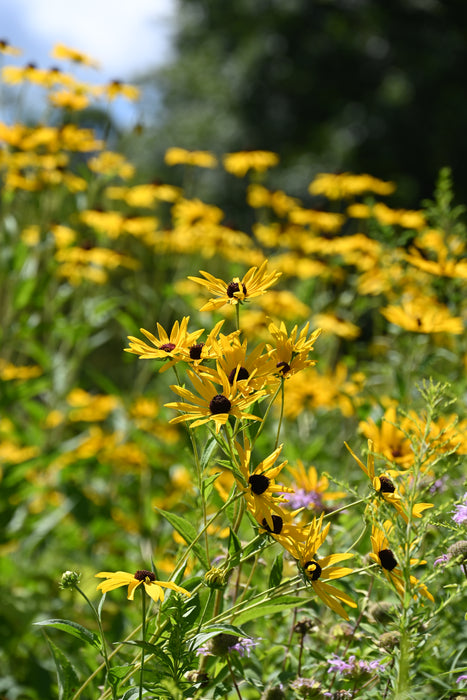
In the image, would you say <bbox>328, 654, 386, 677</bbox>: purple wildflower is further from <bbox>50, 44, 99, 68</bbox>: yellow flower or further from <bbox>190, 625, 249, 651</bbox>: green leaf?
<bbox>50, 44, 99, 68</bbox>: yellow flower

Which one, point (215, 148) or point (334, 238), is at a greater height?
point (215, 148)

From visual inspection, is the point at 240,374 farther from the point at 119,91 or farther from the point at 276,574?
the point at 119,91

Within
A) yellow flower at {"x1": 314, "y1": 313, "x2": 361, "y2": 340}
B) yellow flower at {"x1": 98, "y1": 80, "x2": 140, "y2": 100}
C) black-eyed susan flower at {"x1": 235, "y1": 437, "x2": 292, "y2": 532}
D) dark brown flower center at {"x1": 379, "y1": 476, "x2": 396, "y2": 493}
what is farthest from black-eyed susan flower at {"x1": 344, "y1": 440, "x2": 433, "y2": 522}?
yellow flower at {"x1": 98, "y1": 80, "x2": 140, "y2": 100}

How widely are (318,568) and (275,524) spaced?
7 centimetres

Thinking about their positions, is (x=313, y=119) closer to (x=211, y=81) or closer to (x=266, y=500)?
(x=211, y=81)

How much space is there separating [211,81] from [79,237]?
31.3ft

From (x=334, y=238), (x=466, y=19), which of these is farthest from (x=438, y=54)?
(x=334, y=238)

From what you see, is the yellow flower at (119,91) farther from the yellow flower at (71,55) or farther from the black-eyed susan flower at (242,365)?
the black-eyed susan flower at (242,365)

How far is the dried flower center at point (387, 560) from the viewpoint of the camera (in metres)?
0.80

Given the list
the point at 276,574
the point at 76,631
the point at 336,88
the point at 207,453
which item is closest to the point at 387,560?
the point at 276,574

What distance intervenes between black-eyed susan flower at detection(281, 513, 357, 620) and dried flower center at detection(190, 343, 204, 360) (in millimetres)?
257

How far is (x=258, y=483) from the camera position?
0.79 metres

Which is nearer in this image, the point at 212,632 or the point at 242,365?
the point at 212,632

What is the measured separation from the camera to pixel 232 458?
769mm
